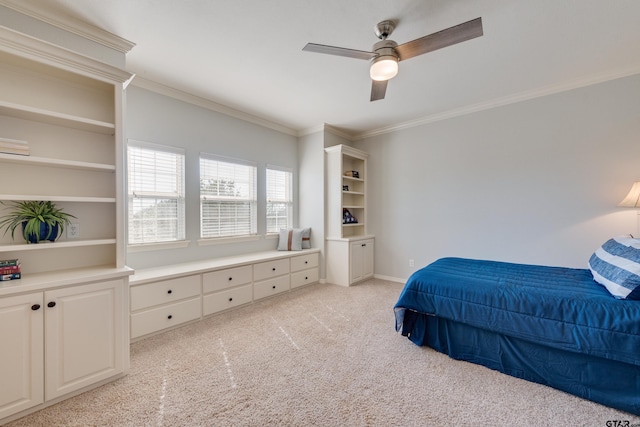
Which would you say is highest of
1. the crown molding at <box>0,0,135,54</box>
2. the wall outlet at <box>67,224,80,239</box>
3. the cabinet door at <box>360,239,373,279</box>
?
the crown molding at <box>0,0,135,54</box>

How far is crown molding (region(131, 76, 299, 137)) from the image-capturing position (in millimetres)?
A: 2984

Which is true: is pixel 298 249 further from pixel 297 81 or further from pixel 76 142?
pixel 76 142

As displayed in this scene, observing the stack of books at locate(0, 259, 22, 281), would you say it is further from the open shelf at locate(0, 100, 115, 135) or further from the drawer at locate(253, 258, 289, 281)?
the drawer at locate(253, 258, 289, 281)

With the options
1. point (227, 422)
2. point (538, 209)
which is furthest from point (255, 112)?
point (538, 209)

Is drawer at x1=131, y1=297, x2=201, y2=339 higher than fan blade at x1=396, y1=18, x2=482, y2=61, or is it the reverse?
fan blade at x1=396, y1=18, x2=482, y2=61

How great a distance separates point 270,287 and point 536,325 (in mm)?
2953

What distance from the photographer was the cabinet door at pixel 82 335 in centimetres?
172

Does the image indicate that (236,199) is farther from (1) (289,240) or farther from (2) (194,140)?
(1) (289,240)

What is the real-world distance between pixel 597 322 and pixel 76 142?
404 centimetres

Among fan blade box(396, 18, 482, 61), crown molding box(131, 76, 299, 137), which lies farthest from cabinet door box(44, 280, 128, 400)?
fan blade box(396, 18, 482, 61)

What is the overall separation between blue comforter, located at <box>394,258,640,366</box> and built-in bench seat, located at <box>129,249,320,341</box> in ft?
6.30

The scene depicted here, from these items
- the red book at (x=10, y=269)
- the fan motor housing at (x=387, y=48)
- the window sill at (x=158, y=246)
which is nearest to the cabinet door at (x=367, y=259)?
the window sill at (x=158, y=246)

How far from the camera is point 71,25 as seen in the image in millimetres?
2010

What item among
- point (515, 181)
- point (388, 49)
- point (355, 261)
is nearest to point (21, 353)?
point (388, 49)
